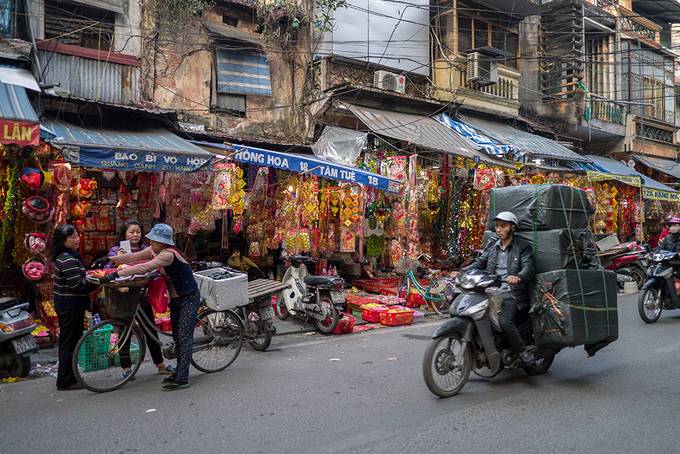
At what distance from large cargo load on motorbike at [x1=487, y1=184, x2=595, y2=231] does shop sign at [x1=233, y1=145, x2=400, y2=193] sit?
4.40m

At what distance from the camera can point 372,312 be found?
961 centimetres

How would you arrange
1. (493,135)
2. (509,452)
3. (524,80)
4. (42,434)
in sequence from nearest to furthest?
(509,452) → (42,434) → (493,135) → (524,80)

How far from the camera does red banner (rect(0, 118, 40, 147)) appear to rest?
6.73 m

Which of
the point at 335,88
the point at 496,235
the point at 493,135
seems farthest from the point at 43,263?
the point at 493,135

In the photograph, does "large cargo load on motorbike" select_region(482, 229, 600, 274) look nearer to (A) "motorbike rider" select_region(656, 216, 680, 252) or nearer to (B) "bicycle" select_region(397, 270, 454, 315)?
(A) "motorbike rider" select_region(656, 216, 680, 252)

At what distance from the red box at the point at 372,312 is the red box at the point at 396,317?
0.11 m

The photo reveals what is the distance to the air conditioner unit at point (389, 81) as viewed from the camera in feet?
44.0

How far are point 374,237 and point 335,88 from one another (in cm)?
353

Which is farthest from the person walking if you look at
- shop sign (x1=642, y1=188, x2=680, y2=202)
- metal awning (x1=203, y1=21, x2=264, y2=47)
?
shop sign (x1=642, y1=188, x2=680, y2=202)

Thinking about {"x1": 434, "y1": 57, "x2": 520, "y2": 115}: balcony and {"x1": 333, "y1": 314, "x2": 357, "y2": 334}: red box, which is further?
{"x1": 434, "y1": 57, "x2": 520, "y2": 115}: balcony

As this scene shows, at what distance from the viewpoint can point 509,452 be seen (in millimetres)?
3654

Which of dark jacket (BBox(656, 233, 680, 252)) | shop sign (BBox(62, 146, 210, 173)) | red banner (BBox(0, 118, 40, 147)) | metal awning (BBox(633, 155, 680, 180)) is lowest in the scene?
dark jacket (BBox(656, 233, 680, 252))

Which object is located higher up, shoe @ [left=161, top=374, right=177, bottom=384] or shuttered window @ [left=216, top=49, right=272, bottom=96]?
shuttered window @ [left=216, top=49, right=272, bottom=96]

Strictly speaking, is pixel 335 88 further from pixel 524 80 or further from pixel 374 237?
pixel 524 80
